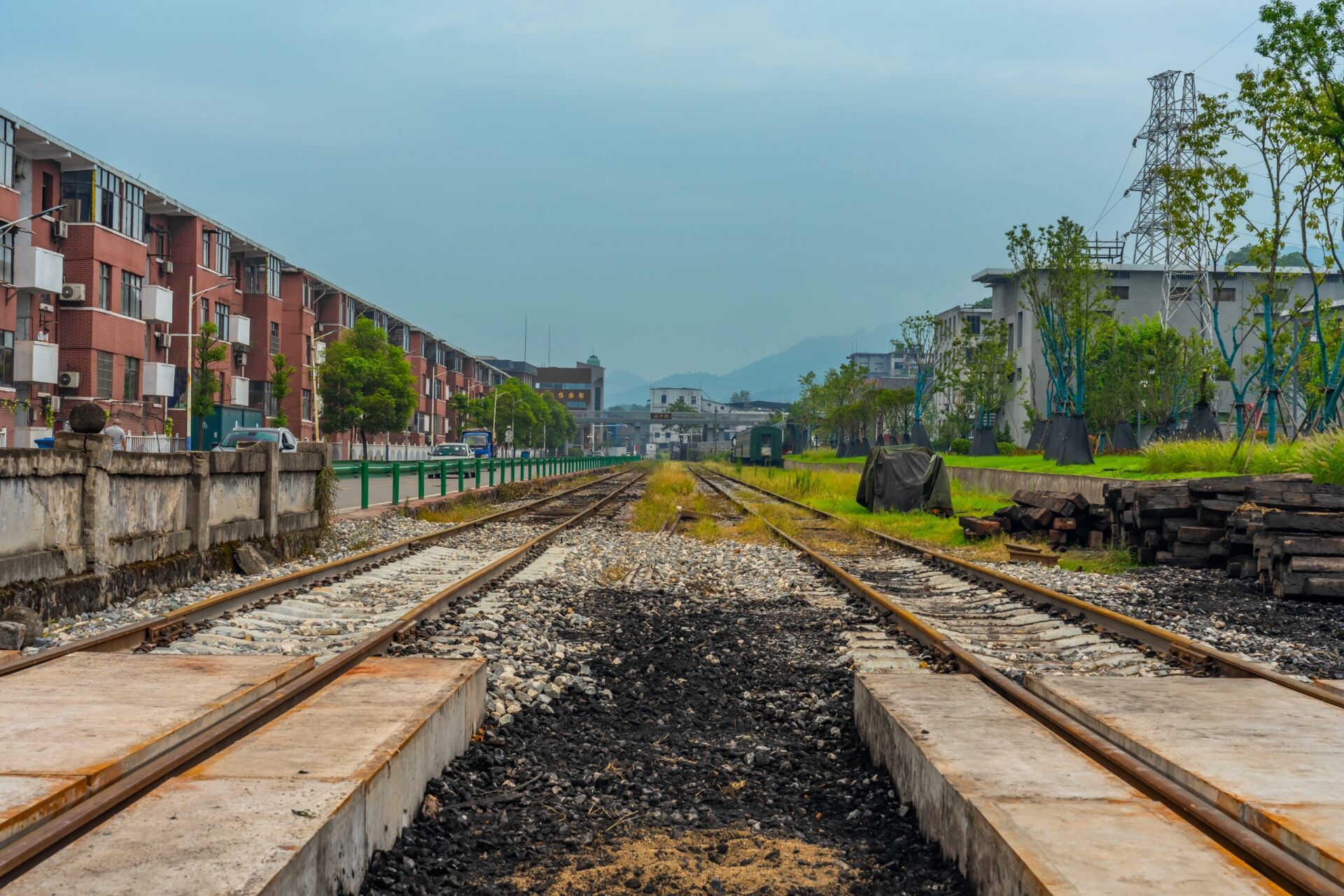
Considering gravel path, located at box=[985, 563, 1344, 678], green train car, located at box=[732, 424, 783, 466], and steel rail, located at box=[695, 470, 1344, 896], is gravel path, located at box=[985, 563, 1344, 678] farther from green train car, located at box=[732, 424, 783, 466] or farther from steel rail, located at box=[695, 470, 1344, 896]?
green train car, located at box=[732, 424, 783, 466]

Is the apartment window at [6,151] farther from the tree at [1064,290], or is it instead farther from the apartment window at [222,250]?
the tree at [1064,290]

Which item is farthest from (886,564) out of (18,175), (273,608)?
(18,175)

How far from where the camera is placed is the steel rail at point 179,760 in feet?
11.1

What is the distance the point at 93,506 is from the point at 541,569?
5138mm

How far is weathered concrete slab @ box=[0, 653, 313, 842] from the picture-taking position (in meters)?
3.94

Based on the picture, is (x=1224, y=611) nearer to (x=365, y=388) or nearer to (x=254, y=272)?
(x=365, y=388)

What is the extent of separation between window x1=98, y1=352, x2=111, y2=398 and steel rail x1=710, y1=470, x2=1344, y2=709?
45059 millimetres

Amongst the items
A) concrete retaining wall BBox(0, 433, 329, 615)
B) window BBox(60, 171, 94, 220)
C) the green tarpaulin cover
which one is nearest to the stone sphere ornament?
concrete retaining wall BBox(0, 433, 329, 615)

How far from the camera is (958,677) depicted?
6.43 meters

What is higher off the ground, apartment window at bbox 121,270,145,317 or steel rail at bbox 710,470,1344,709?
apartment window at bbox 121,270,145,317

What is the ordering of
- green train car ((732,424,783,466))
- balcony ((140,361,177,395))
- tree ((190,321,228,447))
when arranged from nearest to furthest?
tree ((190,321,228,447)) < balcony ((140,361,177,395)) < green train car ((732,424,783,466))

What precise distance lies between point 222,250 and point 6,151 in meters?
19.6

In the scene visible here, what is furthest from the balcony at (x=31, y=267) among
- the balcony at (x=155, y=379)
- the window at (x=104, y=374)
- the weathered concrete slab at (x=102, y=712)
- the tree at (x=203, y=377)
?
the weathered concrete slab at (x=102, y=712)

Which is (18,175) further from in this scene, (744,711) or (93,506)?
(744,711)
